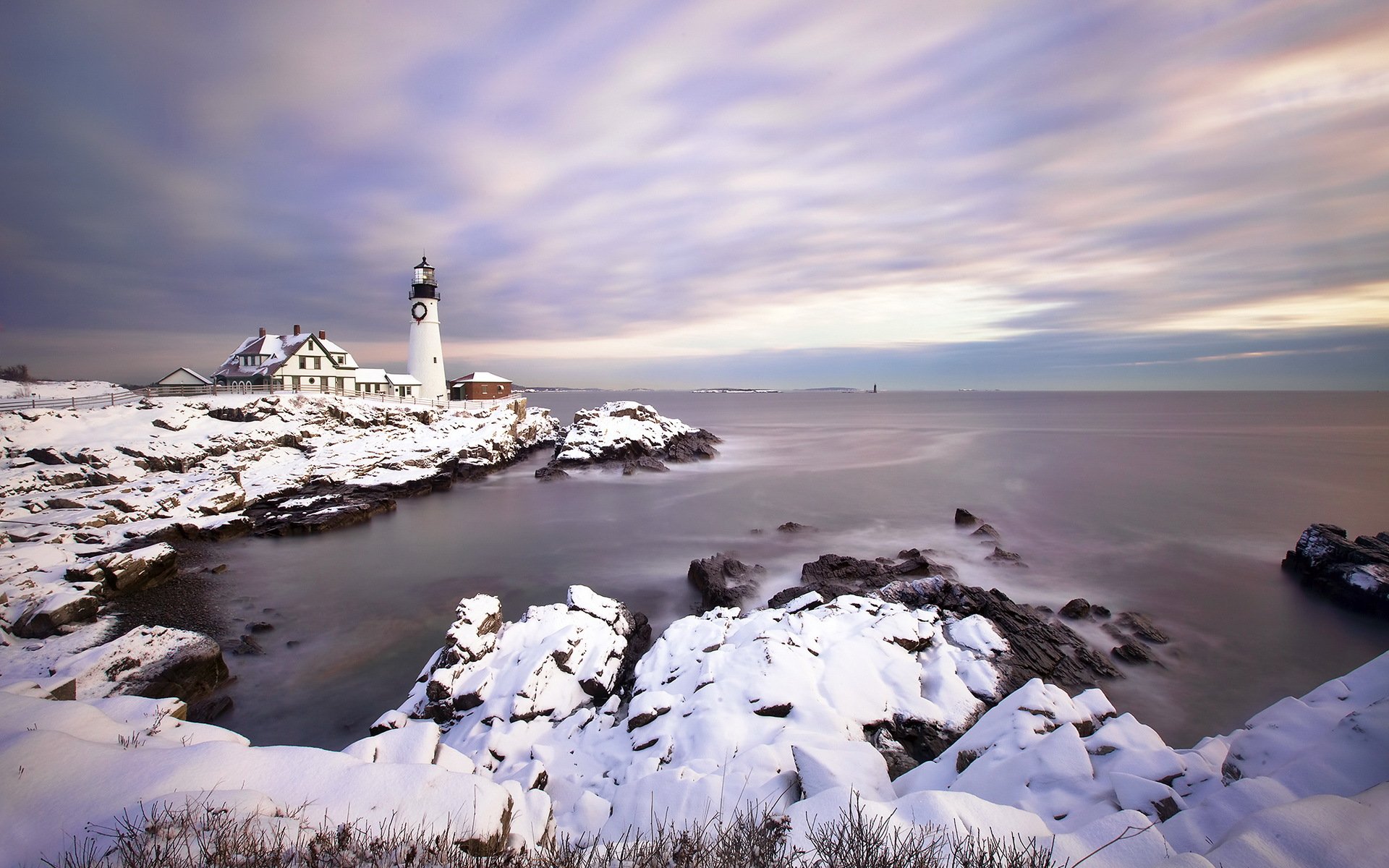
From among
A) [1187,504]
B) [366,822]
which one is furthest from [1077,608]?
[1187,504]

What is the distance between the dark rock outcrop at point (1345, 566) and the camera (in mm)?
11797

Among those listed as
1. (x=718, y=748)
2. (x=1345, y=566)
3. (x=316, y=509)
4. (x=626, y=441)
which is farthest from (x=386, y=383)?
(x=1345, y=566)

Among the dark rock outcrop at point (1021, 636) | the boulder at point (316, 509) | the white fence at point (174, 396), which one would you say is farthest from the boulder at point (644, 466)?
the dark rock outcrop at point (1021, 636)

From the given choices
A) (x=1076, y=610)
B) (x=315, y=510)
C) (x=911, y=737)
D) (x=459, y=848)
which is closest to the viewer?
(x=459, y=848)

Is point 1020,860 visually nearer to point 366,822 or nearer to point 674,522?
point 366,822

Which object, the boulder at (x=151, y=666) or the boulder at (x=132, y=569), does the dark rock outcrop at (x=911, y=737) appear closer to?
the boulder at (x=151, y=666)

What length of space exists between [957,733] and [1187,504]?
77.4 ft

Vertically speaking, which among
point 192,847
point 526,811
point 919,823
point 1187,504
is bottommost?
point 1187,504

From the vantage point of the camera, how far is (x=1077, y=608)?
11.7 meters

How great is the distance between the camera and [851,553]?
54.9 ft

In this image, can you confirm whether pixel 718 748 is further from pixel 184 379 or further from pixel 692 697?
pixel 184 379

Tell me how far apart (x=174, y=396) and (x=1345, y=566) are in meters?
48.2

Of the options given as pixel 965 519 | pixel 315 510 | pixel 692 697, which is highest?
pixel 315 510

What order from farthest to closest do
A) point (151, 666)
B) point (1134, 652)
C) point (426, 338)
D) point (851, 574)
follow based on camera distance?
point (426, 338) < point (851, 574) < point (1134, 652) < point (151, 666)
